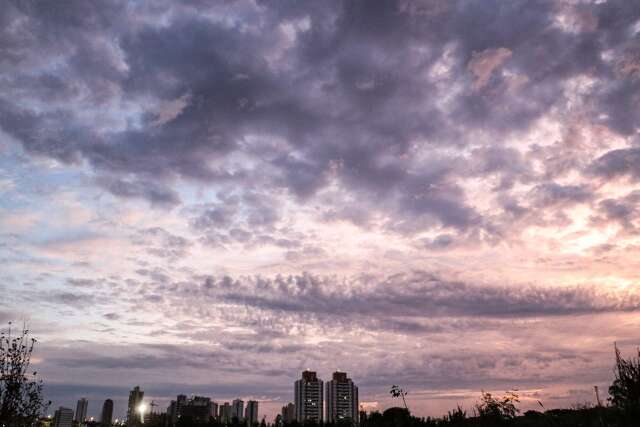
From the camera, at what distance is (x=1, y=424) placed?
62.7 ft

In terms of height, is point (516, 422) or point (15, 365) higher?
point (15, 365)

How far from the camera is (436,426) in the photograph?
17.9 meters

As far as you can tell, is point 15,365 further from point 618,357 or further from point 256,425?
point 618,357

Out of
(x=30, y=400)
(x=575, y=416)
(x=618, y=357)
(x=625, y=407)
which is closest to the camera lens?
(x=625, y=407)

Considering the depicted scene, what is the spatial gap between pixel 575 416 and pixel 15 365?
21.4 metres

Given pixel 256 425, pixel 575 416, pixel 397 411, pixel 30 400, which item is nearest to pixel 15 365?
pixel 30 400

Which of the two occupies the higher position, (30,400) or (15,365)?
(15,365)

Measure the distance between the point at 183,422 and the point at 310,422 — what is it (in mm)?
7255

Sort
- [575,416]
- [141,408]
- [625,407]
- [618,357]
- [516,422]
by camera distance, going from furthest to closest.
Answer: [141,408] → [516,422] → [575,416] → [618,357] → [625,407]

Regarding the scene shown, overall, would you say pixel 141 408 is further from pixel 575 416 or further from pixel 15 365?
pixel 575 416

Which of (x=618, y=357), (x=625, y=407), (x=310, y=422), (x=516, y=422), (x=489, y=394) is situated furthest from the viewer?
(x=310, y=422)

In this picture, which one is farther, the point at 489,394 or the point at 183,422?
the point at 183,422

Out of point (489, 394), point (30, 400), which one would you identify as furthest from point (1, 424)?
point (489, 394)

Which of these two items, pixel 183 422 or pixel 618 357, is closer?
pixel 618 357
